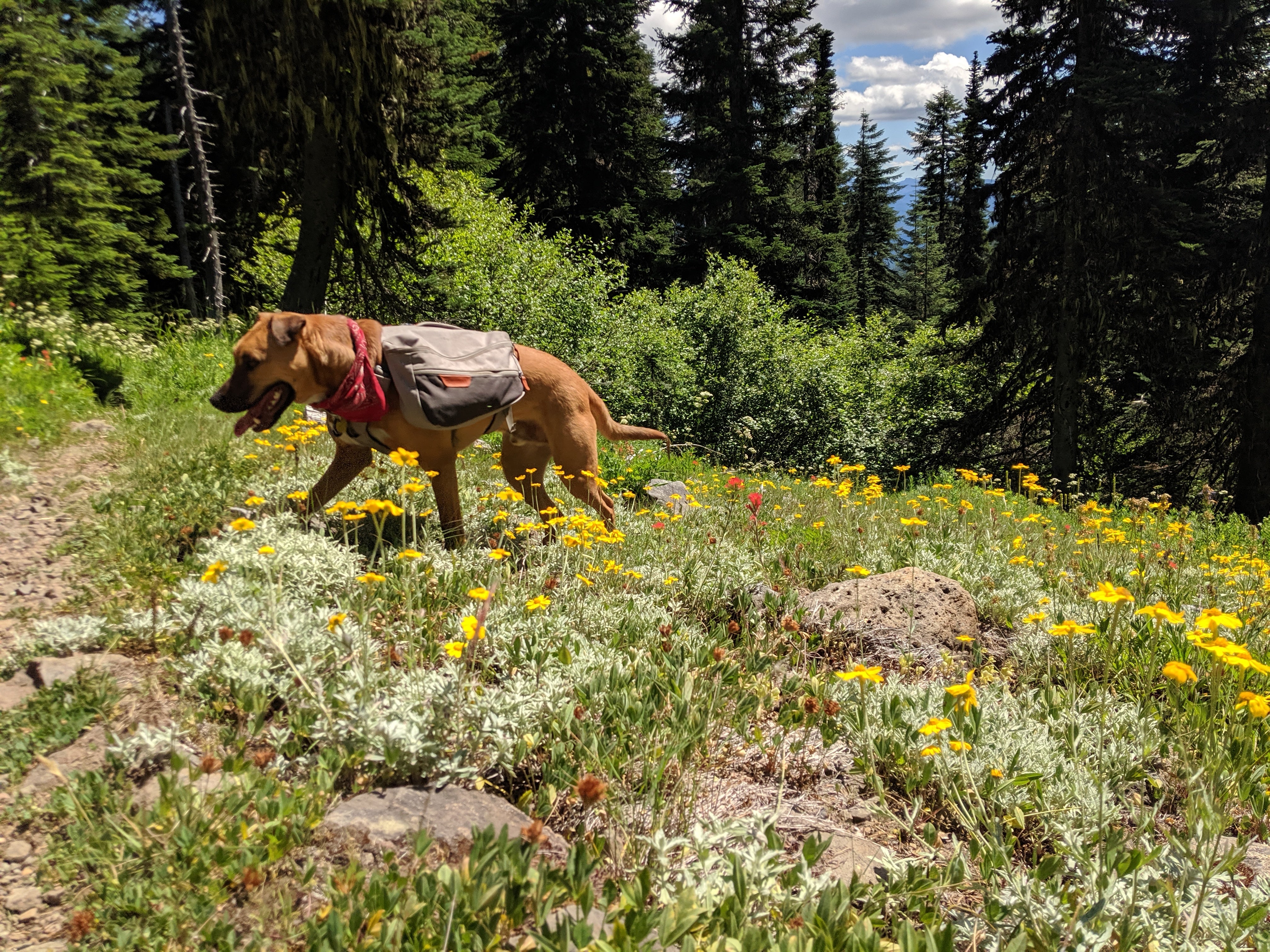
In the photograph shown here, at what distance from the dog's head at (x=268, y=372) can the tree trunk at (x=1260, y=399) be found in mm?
15080

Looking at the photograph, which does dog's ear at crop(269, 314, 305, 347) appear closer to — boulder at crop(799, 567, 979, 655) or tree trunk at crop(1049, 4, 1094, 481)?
boulder at crop(799, 567, 979, 655)

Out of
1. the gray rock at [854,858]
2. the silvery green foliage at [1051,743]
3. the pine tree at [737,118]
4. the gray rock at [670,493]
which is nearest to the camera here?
the gray rock at [854,858]

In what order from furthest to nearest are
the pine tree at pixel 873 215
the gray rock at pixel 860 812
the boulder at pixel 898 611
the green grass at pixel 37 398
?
the pine tree at pixel 873 215 < the green grass at pixel 37 398 < the boulder at pixel 898 611 < the gray rock at pixel 860 812

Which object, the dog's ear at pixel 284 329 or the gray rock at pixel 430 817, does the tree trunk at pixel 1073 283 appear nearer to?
the dog's ear at pixel 284 329

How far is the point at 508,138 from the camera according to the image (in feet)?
92.0

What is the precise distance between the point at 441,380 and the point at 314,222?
28.5 feet

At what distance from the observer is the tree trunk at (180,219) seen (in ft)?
65.7

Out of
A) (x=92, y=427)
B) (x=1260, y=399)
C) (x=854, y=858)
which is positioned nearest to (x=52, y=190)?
(x=92, y=427)

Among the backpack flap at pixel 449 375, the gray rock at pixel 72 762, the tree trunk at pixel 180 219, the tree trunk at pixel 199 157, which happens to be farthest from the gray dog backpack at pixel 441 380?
the tree trunk at pixel 180 219

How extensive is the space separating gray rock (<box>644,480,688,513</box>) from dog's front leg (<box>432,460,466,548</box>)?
1906 mm

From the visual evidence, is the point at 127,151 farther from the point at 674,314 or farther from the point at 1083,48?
the point at 1083,48

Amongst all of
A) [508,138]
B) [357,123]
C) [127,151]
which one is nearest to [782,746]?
[357,123]

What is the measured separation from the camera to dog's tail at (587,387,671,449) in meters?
4.64

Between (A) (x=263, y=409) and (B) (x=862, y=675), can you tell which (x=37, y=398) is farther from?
(B) (x=862, y=675)
